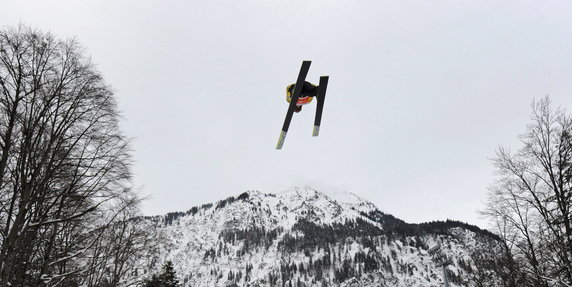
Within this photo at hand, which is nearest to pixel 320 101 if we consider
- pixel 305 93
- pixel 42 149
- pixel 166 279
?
pixel 305 93

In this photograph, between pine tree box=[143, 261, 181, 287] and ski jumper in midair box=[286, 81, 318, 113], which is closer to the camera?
ski jumper in midair box=[286, 81, 318, 113]

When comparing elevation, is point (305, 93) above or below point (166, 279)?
above

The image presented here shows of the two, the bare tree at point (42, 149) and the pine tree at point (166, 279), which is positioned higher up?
the bare tree at point (42, 149)

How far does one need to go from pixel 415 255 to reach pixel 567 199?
652ft

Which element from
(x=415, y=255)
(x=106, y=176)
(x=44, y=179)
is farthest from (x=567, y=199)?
(x=415, y=255)

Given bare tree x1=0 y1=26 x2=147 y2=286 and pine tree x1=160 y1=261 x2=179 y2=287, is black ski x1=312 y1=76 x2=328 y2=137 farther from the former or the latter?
pine tree x1=160 y1=261 x2=179 y2=287

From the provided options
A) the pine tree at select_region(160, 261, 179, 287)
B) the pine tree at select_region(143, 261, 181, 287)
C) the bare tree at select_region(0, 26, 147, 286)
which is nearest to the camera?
the bare tree at select_region(0, 26, 147, 286)

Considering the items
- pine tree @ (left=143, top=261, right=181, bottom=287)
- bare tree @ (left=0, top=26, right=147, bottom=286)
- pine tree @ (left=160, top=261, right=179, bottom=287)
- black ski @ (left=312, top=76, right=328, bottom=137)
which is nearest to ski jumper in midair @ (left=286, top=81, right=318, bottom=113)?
black ski @ (left=312, top=76, right=328, bottom=137)

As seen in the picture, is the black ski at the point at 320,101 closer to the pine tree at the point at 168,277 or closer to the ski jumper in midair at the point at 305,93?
the ski jumper in midair at the point at 305,93

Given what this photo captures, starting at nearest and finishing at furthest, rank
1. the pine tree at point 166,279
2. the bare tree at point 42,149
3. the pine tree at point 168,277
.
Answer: the bare tree at point 42,149, the pine tree at point 166,279, the pine tree at point 168,277

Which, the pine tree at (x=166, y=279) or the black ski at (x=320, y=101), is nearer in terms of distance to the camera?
the black ski at (x=320, y=101)

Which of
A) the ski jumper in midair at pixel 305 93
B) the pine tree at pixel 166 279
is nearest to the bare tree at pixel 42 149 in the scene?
the ski jumper in midair at pixel 305 93

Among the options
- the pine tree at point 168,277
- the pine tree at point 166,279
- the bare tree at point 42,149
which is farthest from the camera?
the pine tree at point 168,277

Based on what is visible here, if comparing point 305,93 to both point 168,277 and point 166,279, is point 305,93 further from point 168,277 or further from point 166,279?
point 168,277
